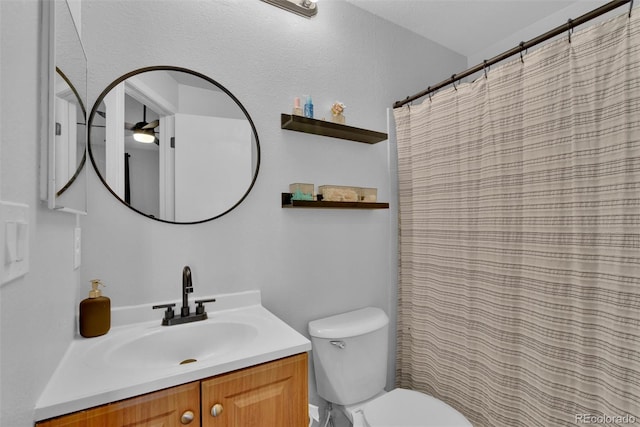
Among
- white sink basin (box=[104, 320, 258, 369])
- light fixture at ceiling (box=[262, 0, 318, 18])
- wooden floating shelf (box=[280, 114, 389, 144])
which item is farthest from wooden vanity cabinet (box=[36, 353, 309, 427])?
light fixture at ceiling (box=[262, 0, 318, 18])

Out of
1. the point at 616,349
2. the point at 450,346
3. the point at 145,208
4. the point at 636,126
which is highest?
the point at 636,126

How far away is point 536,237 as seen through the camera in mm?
1222

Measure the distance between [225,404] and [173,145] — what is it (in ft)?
3.29

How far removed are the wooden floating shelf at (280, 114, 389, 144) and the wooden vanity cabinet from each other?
1042 mm

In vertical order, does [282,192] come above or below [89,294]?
above

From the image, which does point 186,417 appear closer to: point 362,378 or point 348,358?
point 348,358

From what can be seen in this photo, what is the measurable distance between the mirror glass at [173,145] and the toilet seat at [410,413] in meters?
1.13

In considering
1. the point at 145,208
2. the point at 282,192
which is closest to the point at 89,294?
the point at 145,208

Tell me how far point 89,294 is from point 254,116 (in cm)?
100

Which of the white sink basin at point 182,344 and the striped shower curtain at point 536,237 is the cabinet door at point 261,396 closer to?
the white sink basin at point 182,344

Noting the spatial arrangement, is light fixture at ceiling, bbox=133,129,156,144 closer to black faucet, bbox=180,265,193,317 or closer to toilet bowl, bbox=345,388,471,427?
black faucet, bbox=180,265,193,317

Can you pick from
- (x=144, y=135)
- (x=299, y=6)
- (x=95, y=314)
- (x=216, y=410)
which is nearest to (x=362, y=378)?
(x=216, y=410)

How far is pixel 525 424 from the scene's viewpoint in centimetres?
125

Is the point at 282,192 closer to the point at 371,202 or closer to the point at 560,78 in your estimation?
the point at 371,202
